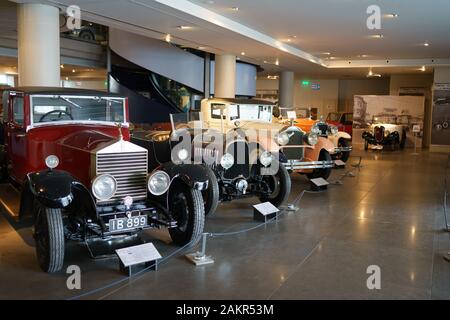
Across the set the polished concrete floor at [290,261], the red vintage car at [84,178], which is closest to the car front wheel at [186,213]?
the red vintage car at [84,178]

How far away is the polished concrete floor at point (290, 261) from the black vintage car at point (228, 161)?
0.35 meters

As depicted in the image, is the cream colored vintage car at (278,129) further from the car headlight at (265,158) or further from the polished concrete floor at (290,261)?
the polished concrete floor at (290,261)

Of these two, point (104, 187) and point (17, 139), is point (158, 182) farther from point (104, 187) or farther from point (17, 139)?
point (17, 139)

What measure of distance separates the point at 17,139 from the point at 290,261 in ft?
11.0

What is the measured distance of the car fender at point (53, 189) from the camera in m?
3.46

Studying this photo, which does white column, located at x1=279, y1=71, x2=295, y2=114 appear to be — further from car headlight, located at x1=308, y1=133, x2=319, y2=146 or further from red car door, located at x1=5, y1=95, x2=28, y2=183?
red car door, located at x1=5, y1=95, x2=28, y2=183

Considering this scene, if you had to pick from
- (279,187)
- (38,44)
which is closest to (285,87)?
(38,44)

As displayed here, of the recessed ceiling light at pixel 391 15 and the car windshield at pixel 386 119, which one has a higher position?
the recessed ceiling light at pixel 391 15

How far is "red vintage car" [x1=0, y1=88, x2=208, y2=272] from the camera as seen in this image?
3662 mm

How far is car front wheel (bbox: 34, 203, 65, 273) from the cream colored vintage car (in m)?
3.98

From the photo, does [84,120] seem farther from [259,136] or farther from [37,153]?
[259,136]

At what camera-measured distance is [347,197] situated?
7262 millimetres
